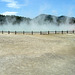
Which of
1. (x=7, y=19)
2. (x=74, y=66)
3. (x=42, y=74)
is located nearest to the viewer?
(x=42, y=74)

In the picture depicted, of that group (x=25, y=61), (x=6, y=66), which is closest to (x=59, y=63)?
(x=25, y=61)

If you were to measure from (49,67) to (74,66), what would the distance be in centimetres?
191

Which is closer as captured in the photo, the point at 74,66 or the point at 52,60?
the point at 74,66

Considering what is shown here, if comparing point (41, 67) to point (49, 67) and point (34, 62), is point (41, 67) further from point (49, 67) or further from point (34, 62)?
point (34, 62)

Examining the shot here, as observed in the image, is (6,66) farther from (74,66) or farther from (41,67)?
(74,66)

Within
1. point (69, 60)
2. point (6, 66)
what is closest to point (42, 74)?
point (6, 66)

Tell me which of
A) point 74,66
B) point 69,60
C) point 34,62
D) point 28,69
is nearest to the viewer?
point 28,69

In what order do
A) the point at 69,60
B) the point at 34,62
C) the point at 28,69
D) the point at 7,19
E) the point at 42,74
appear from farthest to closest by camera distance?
1. the point at 7,19
2. the point at 69,60
3. the point at 34,62
4. the point at 28,69
5. the point at 42,74

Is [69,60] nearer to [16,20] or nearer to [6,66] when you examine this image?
[6,66]

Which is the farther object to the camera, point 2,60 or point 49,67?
point 2,60

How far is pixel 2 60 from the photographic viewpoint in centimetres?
1741

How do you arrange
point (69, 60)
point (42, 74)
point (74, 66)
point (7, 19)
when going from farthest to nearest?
point (7, 19) < point (69, 60) < point (74, 66) < point (42, 74)

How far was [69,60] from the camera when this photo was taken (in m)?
17.9

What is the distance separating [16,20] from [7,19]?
689cm
